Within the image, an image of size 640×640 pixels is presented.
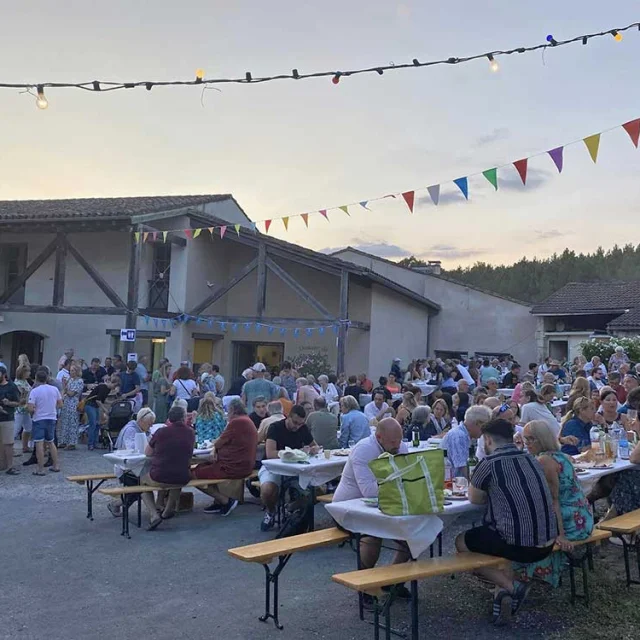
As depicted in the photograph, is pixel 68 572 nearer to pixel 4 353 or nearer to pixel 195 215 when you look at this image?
pixel 195 215

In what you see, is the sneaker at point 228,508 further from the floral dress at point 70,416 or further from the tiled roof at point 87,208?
the tiled roof at point 87,208

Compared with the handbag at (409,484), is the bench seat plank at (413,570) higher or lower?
lower

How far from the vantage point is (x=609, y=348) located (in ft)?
57.2

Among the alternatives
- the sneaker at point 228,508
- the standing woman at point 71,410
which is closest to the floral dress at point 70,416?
the standing woman at point 71,410

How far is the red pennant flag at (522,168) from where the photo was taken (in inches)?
293

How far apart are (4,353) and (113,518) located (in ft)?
43.8

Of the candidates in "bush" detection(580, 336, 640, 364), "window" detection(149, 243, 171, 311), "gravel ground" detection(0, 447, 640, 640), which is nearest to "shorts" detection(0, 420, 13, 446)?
"gravel ground" detection(0, 447, 640, 640)

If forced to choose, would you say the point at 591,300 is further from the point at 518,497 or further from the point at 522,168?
the point at 518,497

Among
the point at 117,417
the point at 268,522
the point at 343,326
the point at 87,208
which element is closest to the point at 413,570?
the point at 268,522

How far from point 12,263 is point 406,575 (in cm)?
1800

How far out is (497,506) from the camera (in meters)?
4.18

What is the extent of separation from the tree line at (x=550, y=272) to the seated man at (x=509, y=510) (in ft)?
155

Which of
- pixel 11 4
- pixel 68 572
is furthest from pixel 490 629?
pixel 11 4

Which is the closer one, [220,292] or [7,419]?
[7,419]
